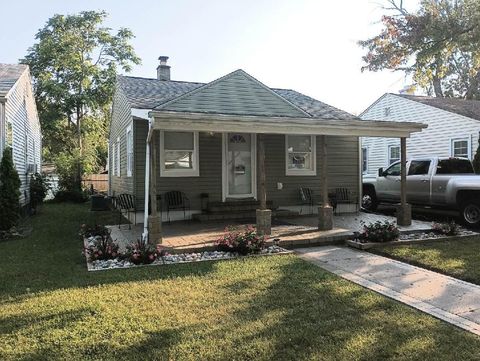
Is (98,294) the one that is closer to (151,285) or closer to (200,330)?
(151,285)

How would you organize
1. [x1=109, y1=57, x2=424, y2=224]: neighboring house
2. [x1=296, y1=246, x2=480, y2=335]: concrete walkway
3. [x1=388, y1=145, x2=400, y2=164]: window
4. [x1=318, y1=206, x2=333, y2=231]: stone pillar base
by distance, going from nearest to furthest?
1. [x1=296, y1=246, x2=480, y2=335]: concrete walkway
2. [x1=318, y1=206, x2=333, y2=231]: stone pillar base
3. [x1=109, y1=57, x2=424, y2=224]: neighboring house
4. [x1=388, y1=145, x2=400, y2=164]: window

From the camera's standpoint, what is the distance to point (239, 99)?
35.6 feet

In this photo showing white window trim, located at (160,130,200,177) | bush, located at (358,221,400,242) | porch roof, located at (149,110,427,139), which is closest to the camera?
porch roof, located at (149,110,427,139)

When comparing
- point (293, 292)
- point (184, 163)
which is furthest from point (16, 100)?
point (293, 292)

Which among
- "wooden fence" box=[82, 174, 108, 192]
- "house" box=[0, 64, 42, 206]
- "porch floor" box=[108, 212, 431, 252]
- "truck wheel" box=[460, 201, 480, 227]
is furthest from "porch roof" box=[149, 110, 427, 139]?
"wooden fence" box=[82, 174, 108, 192]

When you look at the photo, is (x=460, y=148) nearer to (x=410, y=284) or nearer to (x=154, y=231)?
(x=410, y=284)

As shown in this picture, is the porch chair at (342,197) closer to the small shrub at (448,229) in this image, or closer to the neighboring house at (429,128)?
the small shrub at (448,229)

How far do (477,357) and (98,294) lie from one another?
397cm

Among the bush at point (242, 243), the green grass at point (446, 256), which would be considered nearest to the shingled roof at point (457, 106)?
the green grass at point (446, 256)

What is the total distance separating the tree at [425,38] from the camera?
50.9ft

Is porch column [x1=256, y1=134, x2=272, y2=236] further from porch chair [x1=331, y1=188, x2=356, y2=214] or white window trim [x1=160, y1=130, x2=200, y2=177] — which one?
porch chair [x1=331, y1=188, x2=356, y2=214]

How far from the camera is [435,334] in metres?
3.82

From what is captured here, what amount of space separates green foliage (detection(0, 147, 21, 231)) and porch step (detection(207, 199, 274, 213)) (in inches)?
184

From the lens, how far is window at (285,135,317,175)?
1219 centimetres
